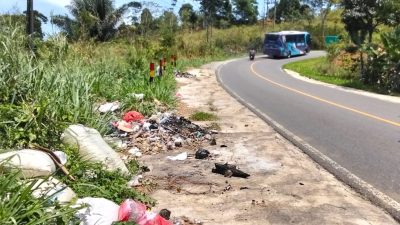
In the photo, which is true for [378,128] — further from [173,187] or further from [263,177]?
[173,187]

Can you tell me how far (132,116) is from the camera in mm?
9742

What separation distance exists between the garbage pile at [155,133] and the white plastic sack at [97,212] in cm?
321

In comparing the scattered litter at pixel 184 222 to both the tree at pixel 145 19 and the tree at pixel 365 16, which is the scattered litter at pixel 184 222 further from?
the tree at pixel 145 19

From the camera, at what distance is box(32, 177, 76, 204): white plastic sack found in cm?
383

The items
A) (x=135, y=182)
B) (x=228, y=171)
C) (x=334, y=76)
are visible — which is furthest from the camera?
(x=334, y=76)

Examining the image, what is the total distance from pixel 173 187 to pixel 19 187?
242 cm

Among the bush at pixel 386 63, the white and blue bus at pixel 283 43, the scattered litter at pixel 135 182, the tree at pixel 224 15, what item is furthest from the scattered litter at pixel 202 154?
the tree at pixel 224 15

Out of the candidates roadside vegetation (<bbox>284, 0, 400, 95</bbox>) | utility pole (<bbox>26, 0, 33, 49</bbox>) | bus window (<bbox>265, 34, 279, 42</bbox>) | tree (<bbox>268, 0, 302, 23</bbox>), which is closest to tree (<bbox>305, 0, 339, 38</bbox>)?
tree (<bbox>268, 0, 302, 23</bbox>)

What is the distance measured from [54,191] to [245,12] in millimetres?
91943

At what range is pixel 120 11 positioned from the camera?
39875 mm

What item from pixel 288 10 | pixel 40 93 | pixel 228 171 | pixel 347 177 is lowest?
pixel 347 177

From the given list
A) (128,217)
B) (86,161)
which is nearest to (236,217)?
(128,217)

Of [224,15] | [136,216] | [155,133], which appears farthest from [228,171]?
[224,15]

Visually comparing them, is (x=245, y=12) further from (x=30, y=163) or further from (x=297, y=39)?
(x=30, y=163)
